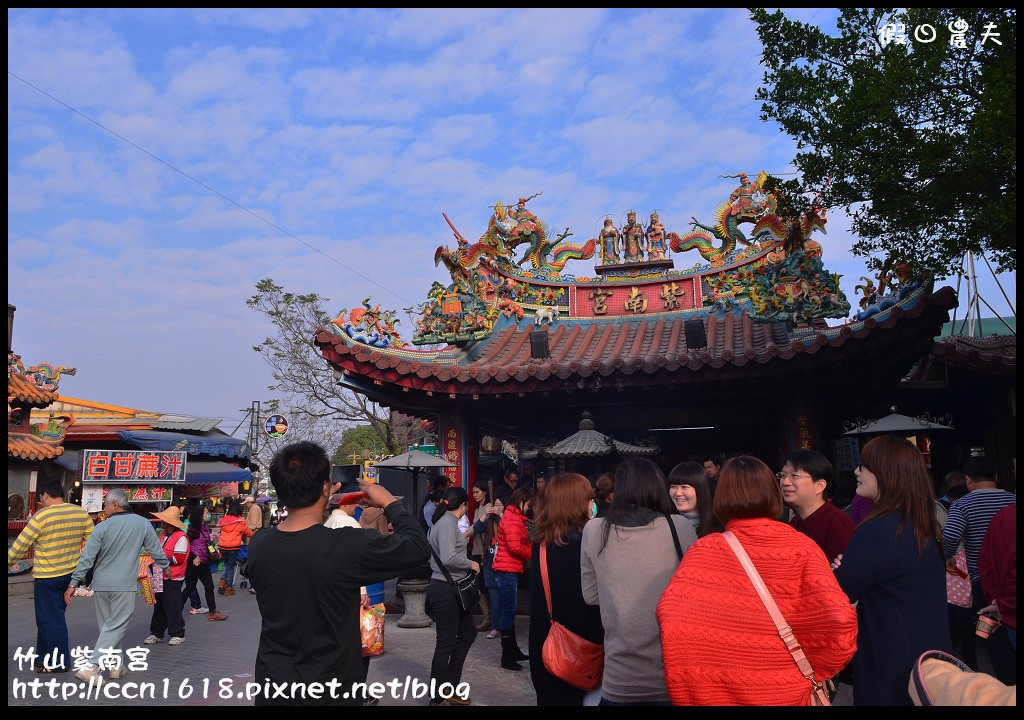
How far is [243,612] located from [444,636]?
6.43m

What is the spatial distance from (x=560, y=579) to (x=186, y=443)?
19455mm

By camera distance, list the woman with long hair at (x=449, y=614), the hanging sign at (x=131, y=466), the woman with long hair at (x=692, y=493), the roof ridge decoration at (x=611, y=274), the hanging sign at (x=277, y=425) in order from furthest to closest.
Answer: the hanging sign at (x=277, y=425) → the hanging sign at (x=131, y=466) → the roof ridge decoration at (x=611, y=274) → the woman with long hair at (x=449, y=614) → the woman with long hair at (x=692, y=493)

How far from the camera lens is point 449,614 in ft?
16.9

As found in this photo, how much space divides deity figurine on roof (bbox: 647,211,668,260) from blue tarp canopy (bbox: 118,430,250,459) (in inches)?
566

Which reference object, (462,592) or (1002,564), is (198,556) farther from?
(1002,564)

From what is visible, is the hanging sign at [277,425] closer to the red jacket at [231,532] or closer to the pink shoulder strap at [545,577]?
the red jacket at [231,532]

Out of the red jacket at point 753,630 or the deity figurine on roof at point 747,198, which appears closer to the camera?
the red jacket at point 753,630

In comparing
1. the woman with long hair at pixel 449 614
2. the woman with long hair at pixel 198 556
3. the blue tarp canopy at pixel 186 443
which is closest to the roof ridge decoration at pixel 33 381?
the blue tarp canopy at pixel 186 443

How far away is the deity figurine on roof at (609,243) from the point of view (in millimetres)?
12469

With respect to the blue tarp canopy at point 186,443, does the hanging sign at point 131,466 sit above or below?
below

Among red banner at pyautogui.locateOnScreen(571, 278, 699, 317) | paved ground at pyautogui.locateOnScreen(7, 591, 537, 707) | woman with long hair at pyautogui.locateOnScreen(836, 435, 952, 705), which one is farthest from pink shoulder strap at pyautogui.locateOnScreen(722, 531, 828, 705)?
red banner at pyautogui.locateOnScreen(571, 278, 699, 317)

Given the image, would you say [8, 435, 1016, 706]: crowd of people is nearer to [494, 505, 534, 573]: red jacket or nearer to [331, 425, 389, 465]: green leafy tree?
[494, 505, 534, 573]: red jacket

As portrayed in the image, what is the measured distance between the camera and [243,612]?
33.6ft

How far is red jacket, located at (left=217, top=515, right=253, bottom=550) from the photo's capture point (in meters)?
11.5
